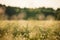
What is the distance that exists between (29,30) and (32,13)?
0.23 meters

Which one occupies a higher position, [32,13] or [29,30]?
[32,13]

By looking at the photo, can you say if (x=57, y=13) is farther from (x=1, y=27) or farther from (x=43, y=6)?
(x=1, y=27)

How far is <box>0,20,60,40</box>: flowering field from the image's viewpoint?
140 centimetres

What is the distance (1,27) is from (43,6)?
24.8 inches

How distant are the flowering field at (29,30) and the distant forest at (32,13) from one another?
7 cm

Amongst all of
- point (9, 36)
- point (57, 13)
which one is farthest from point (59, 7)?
point (9, 36)

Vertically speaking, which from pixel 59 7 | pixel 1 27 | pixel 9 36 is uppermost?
pixel 59 7

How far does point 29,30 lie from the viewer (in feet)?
4.70

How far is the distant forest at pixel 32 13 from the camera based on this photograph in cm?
A: 146

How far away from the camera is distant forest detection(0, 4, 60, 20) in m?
1.46

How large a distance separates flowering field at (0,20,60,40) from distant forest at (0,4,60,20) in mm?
67

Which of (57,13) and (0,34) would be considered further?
(57,13)

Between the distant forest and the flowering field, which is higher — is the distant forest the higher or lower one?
the higher one

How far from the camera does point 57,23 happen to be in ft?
4.87
